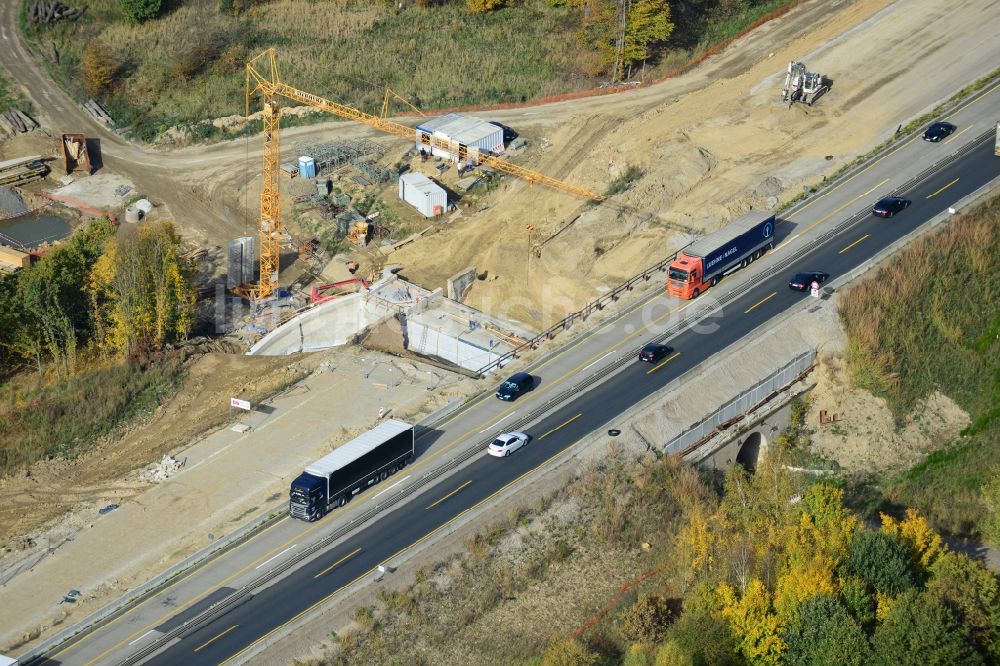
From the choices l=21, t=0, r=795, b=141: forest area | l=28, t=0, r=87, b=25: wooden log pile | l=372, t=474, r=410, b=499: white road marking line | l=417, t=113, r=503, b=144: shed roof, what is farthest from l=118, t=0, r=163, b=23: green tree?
l=372, t=474, r=410, b=499: white road marking line

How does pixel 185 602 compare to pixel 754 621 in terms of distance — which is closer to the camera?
pixel 754 621

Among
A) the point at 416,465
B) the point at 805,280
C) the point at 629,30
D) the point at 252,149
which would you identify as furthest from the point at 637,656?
the point at 252,149

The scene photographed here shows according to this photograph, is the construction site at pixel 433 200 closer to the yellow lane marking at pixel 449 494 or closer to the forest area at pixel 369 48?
the forest area at pixel 369 48

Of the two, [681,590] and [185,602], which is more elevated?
[681,590]

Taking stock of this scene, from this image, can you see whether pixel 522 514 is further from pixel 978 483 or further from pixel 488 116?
pixel 488 116

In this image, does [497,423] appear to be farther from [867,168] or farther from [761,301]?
[867,168]

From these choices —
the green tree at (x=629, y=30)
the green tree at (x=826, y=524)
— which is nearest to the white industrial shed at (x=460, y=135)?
the green tree at (x=629, y=30)

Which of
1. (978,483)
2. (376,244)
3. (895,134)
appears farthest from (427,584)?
(895,134)

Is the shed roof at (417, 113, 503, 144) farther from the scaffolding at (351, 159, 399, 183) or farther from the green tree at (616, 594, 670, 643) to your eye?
the green tree at (616, 594, 670, 643)
